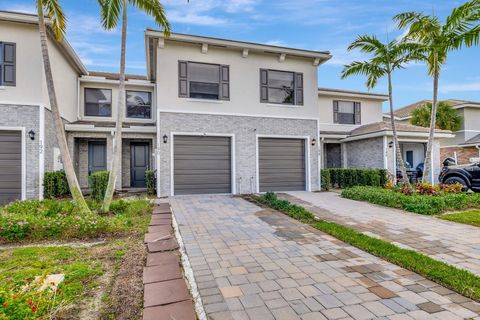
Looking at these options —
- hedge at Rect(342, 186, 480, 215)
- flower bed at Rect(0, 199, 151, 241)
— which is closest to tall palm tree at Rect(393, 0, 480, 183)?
hedge at Rect(342, 186, 480, 215)

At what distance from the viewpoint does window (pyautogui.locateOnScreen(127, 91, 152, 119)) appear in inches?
547

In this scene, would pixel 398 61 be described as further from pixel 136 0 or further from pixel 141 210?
pixel 141 210

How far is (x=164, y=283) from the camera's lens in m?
3.06

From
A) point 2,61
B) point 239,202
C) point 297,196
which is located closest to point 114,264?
point 239,202

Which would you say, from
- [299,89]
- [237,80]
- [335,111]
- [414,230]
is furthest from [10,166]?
[335,111]

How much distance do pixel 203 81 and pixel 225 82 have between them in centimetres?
93

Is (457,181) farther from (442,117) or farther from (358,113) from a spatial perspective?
(442,117)

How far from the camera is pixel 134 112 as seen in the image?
1396 centimetres

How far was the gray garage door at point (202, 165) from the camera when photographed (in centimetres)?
1059

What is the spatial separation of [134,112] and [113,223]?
979 cm

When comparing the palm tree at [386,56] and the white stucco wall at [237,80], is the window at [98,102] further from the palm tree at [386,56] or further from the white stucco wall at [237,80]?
the palm tree at [386,56]

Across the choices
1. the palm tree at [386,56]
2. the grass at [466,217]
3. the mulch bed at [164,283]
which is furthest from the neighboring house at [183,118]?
the mulch bed at [164,283]

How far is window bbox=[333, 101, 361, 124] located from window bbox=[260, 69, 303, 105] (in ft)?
17.4

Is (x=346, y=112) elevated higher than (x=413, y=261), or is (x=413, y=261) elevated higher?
(x=346, y=112)
